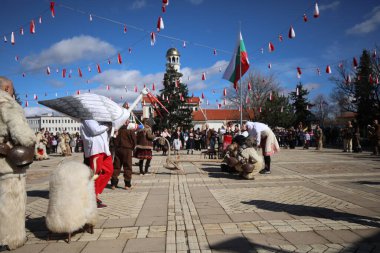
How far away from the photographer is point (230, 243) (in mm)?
3814

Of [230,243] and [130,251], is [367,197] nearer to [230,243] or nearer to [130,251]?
[230,243]

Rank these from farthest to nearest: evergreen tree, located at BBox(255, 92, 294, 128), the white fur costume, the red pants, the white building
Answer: the white building → evergreen tree, located at BBox(255, 92, 294, 128) → the red pants → the white fur costume

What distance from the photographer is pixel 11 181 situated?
3.80m

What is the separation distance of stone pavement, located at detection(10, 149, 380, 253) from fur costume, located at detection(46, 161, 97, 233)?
0.27 m

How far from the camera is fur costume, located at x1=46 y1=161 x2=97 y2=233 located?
3.95 meters

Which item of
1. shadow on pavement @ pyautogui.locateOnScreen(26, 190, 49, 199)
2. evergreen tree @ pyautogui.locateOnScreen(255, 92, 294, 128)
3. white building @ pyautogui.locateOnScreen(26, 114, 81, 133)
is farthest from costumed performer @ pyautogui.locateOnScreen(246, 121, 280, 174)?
white building @ pyautogui.locateOnScreen(26, 114, 81, 133)

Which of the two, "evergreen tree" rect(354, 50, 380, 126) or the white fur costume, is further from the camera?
"evergreen tree" rect(354, 50, 380, 126)

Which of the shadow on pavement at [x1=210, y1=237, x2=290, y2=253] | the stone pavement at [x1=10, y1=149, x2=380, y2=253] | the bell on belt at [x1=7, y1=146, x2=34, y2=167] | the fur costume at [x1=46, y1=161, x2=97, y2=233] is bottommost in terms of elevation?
the shadow on pavement at [x1=210, y1=237, x2=290, y2=253]

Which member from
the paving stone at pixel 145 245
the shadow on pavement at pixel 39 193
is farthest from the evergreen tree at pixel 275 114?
the paving stone at pixel 145 245

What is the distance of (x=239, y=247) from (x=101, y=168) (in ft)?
9.92

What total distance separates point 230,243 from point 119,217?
217 centimetres

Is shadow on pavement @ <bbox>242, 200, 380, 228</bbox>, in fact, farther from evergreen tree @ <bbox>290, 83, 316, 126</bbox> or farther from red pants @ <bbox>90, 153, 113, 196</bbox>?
evergreen tree @ <bbox>290, 83, 316, 126</bbox>

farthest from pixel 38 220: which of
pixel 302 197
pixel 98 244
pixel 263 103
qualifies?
pixel 263 103

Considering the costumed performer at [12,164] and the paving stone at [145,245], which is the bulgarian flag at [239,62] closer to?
the paving stone at [145,245]
